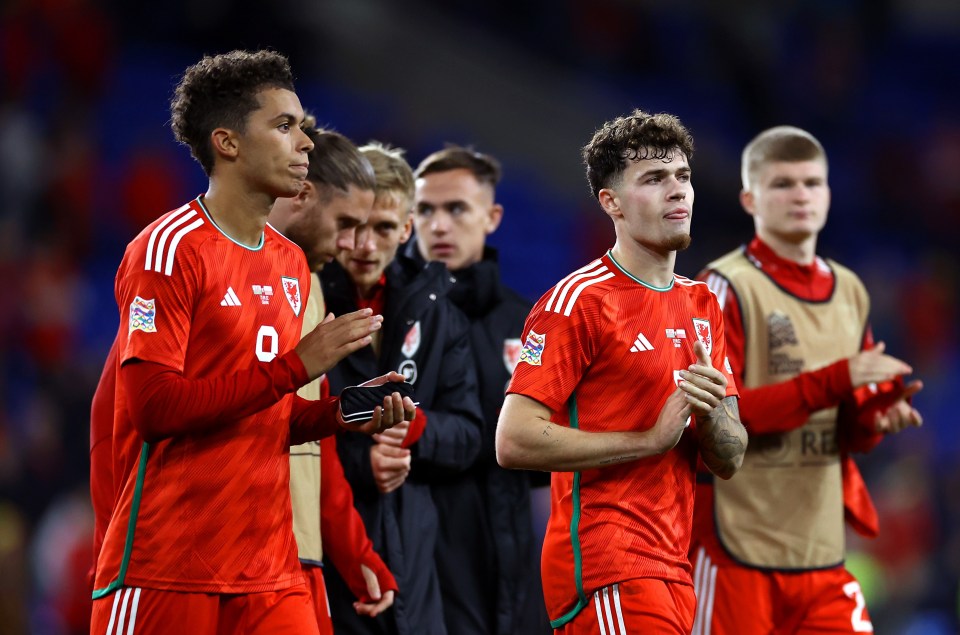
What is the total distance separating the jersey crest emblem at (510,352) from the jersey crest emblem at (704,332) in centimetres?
161

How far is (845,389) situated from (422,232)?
6.89 ft

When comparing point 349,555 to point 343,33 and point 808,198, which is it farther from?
point 343,33

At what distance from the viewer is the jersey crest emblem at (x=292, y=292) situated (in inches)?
163

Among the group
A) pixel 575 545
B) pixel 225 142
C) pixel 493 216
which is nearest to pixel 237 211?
pixel 225 142

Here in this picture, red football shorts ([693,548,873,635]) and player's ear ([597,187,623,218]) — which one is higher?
player's ear ([597,187,623,218])

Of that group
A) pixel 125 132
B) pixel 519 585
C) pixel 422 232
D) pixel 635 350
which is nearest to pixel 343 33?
pixel 125 132

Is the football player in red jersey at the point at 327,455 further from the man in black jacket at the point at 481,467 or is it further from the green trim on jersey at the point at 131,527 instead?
the green trim on jersey at the point at 131,527

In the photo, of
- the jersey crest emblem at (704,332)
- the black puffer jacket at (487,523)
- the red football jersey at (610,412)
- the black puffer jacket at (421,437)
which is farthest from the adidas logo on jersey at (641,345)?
the black puffer jacket at (487,523)

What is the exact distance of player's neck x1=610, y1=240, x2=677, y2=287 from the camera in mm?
4379

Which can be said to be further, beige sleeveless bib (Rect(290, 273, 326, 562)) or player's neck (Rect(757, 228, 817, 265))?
player's neck (Rect(757, 228, 817, 265))

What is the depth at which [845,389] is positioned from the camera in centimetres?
523

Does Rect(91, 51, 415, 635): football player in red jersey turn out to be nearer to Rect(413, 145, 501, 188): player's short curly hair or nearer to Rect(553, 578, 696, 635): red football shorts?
Rect(553, 578, 696, 635): red football shorts

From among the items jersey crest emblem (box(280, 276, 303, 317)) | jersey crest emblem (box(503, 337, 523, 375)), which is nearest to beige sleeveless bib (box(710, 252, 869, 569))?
jersey crest emblem (box(503, 337, 523, 375))

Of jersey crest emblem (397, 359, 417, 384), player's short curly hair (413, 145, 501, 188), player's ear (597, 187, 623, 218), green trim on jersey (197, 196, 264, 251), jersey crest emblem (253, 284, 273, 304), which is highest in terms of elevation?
player's short curly hair (413, 145, 501, 188)
